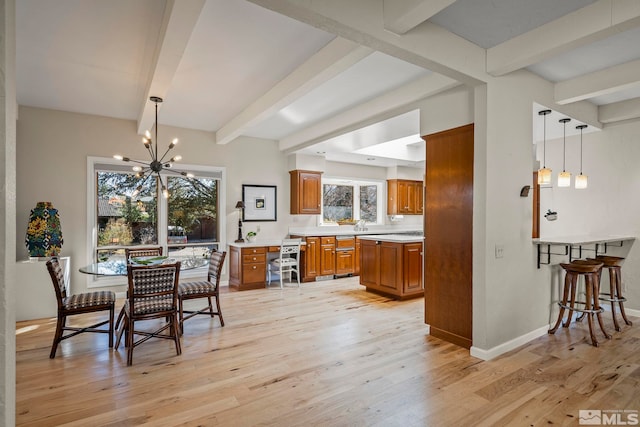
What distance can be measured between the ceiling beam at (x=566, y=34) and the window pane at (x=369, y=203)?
5377 mm

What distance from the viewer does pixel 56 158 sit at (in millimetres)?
4750

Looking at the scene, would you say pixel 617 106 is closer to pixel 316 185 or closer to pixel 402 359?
pixel 402 359

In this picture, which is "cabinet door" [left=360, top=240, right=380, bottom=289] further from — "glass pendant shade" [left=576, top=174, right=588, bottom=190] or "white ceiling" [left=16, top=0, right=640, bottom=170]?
"glass pendant shade" [left=576, top=174, right=588, bottom=190]

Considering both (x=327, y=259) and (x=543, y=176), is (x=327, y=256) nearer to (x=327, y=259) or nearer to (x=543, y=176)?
(x=327, y=259)

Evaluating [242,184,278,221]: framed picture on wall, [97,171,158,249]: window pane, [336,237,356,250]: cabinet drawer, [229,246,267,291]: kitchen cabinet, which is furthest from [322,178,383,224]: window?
[97,171,158,249]: window pane

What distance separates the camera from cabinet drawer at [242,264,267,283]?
Answer: 18.7ft

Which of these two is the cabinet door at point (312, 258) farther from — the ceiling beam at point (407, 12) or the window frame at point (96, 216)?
the ceiling beam at point (407, 12)

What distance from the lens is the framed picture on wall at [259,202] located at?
632 cm

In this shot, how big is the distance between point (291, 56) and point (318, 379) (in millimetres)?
2840

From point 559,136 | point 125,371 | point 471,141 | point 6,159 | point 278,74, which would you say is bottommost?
point 125,371

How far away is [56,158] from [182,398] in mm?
4194

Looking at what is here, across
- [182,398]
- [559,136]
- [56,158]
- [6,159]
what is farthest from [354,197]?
[6,159]

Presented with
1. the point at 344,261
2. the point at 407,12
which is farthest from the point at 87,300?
the point at 344,261

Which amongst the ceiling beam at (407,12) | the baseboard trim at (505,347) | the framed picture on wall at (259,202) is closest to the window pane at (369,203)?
the framed picture on wall at (259,202)
